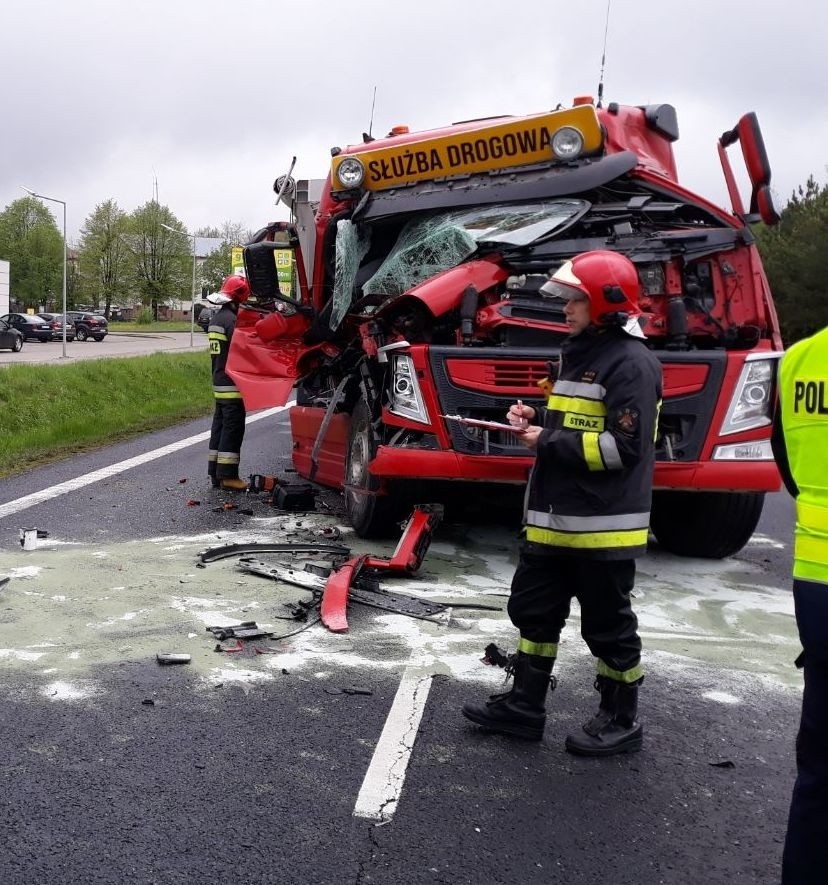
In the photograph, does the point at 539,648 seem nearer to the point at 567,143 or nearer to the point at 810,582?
the point at 810,582

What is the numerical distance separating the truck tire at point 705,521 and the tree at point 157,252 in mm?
72155

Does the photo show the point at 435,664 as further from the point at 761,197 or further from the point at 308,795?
the point at 761,197

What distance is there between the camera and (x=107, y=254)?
77750 millimetres

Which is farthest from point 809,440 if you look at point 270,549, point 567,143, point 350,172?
point 350,172

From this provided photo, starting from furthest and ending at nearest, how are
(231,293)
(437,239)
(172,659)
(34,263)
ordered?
(34,263) → (231,293) → (437,239) → (172,659)

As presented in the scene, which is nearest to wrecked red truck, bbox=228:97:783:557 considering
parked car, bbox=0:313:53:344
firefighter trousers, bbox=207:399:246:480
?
firefighter trousers, bbox=207:399:246:480

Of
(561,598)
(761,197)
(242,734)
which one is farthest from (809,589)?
(761,197)

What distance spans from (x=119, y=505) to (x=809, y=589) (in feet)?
20.2

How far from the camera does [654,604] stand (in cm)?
551

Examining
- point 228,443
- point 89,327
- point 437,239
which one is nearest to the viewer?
point 437,239

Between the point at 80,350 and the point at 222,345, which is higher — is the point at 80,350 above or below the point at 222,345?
below

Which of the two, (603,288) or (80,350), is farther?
(80,350)

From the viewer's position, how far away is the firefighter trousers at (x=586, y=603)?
3.63m

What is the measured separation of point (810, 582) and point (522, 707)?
4.90 feet
